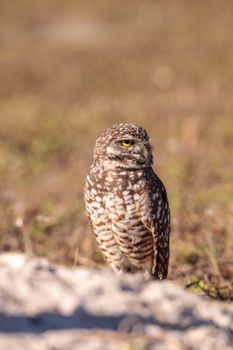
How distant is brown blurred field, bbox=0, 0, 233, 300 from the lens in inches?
276

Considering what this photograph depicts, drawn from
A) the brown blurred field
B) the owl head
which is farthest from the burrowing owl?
the brown blurred field

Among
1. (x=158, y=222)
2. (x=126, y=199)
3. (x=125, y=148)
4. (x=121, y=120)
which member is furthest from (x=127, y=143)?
(x=121, y=120)

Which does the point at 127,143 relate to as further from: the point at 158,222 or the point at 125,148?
the point at 158,222

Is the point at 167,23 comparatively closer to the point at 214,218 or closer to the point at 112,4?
the point at 112,4

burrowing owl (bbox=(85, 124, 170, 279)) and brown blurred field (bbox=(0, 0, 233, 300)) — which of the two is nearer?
burrowing owl (bbox=(85, 124, 170, 279))

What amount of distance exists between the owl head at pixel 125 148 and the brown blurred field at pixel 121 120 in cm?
67

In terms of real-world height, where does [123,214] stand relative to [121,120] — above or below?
below

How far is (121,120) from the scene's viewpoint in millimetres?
12469

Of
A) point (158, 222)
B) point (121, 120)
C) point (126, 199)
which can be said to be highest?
point (121, 120)

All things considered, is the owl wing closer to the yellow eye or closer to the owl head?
the owl head

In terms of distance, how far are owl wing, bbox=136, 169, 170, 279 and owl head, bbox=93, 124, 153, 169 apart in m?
0.14

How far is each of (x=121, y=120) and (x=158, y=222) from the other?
7.37 m

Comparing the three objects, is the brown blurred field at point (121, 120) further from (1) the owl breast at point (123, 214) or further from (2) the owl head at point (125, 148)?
(2) the owl head at point (125, 148)

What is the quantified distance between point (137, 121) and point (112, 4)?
20.0m
